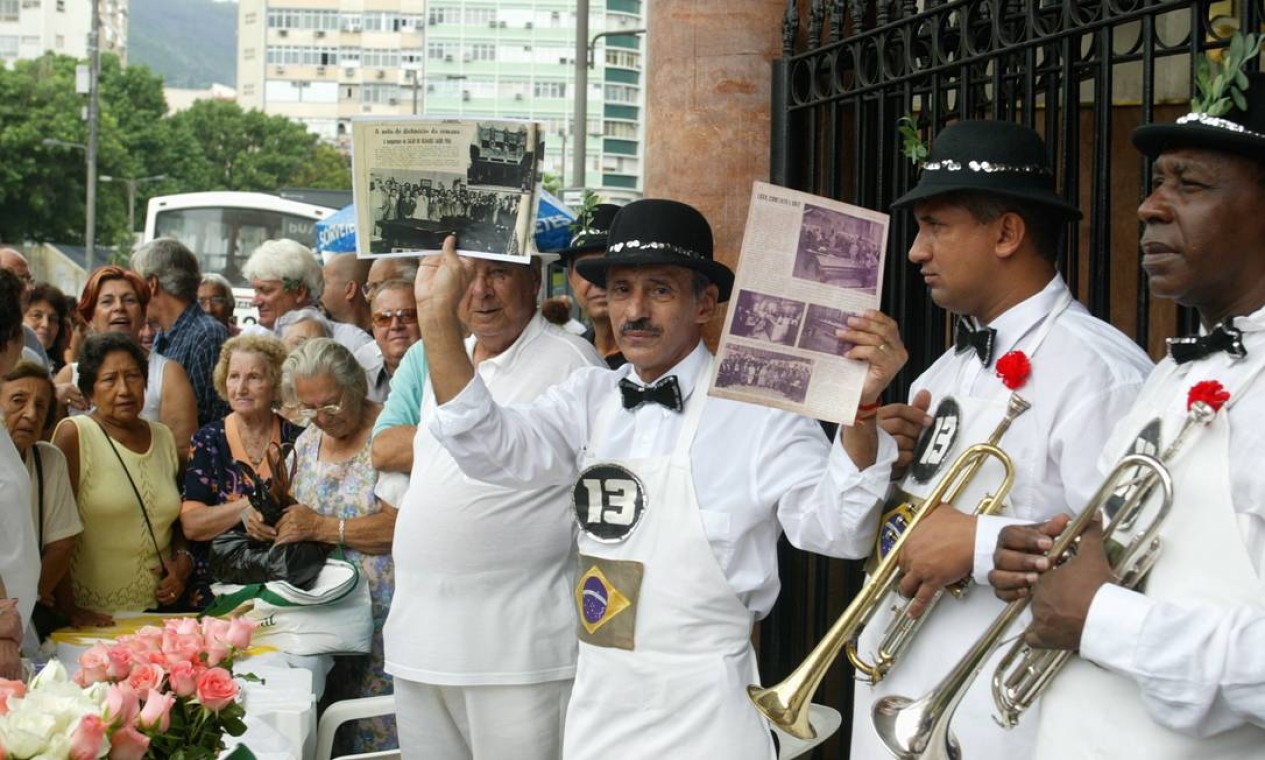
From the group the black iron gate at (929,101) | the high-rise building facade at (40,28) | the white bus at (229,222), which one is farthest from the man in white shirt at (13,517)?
the high-rise building facade at (40,28)

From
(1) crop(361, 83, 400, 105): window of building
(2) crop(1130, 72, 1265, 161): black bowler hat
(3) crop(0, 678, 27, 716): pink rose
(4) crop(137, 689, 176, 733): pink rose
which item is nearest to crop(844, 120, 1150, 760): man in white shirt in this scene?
(2) crop(1130, 72, 1265, 161): black bowler hat

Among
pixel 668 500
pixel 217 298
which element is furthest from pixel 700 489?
pixel 217 298

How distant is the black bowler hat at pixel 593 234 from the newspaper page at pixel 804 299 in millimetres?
3115

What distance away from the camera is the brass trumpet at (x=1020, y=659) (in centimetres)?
303

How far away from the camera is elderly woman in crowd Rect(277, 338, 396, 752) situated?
6582 mm

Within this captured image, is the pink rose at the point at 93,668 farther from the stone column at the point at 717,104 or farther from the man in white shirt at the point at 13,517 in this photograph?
the stone column at the point at 717,104

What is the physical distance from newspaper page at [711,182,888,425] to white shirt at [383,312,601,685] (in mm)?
1445

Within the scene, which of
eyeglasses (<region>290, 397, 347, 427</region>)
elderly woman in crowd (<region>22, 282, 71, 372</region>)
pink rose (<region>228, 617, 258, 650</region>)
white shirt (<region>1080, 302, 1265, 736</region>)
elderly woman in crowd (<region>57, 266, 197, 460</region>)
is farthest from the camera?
elderly woman in crowd (<region>22, 282, 71, 372</region>)

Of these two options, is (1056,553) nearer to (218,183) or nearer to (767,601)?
(767,601)

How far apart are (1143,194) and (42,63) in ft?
253

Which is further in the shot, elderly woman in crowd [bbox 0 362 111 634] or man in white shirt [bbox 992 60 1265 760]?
elderly woman in crowd [bbox 0 362 111 634]

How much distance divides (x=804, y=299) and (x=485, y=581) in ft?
6.11

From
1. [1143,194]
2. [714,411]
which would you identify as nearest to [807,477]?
[714,411]

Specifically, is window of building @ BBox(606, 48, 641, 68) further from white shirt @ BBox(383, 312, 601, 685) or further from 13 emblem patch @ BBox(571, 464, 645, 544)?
13 emblem patch @ BBox(571, 464, 645, 544)
